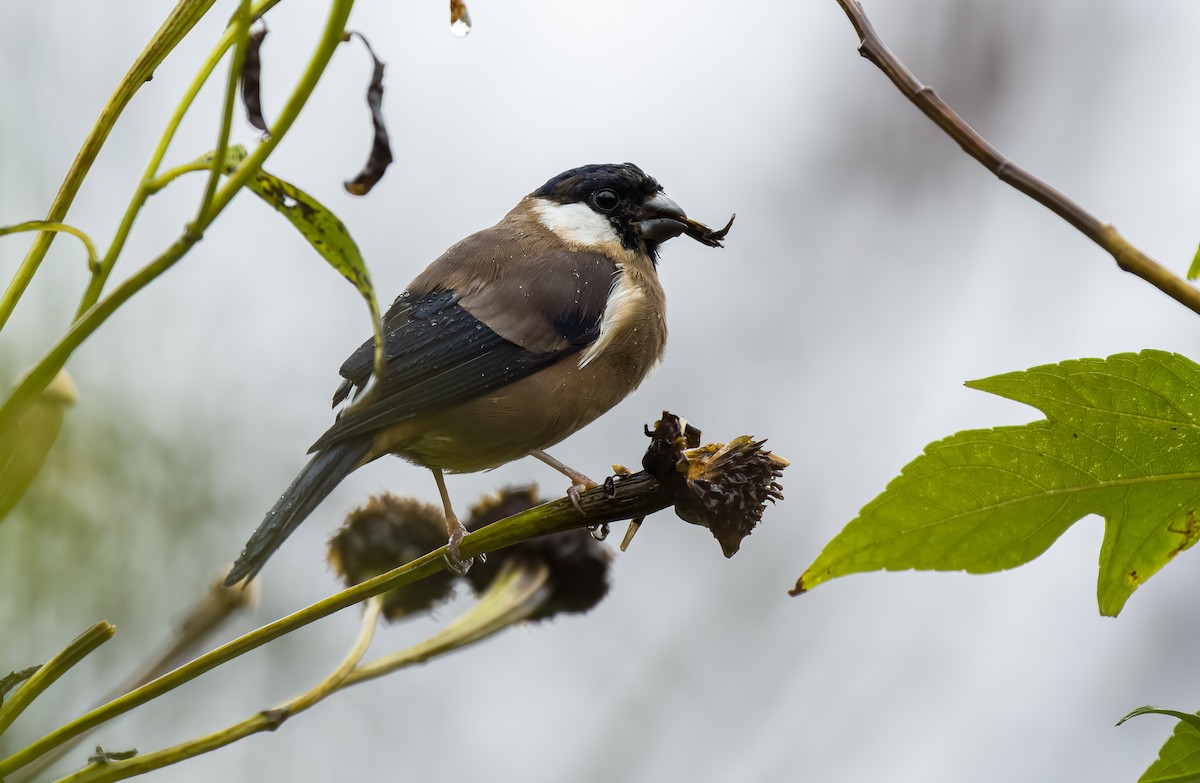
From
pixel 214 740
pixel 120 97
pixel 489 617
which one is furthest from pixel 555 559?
pixel 120 97

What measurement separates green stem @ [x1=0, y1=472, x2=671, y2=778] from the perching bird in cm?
105

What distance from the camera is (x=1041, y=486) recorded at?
1.02m

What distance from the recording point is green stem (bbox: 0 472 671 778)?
91 centimetres

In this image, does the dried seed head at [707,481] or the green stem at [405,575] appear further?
the dried seed head at [707,481]

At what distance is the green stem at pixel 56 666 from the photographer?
898 mm

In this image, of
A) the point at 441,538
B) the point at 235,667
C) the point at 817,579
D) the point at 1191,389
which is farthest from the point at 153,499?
the point at 1191,389

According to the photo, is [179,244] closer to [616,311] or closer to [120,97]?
[120,97]

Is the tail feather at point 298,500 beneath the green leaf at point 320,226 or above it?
above

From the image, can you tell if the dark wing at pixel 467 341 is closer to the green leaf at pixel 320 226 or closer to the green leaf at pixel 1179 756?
the green leaf at pixel 320 226

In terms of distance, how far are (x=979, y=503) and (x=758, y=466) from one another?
1.17ft

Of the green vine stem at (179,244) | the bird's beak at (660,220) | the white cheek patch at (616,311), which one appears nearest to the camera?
the green vine stem at (179,244)

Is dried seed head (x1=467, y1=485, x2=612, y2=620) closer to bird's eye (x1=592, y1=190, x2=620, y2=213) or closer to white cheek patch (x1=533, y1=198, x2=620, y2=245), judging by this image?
white cheek patch (x1=533, y1=198, x2=620, y2=245)

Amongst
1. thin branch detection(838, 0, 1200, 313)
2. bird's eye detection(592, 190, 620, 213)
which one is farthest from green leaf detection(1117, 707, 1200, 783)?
bird's eye detection(592, 190, 620, 213)

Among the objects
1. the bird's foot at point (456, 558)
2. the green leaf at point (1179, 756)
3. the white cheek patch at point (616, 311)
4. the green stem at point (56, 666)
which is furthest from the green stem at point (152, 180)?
Answer: the white cheek patch at point (616, 311)
